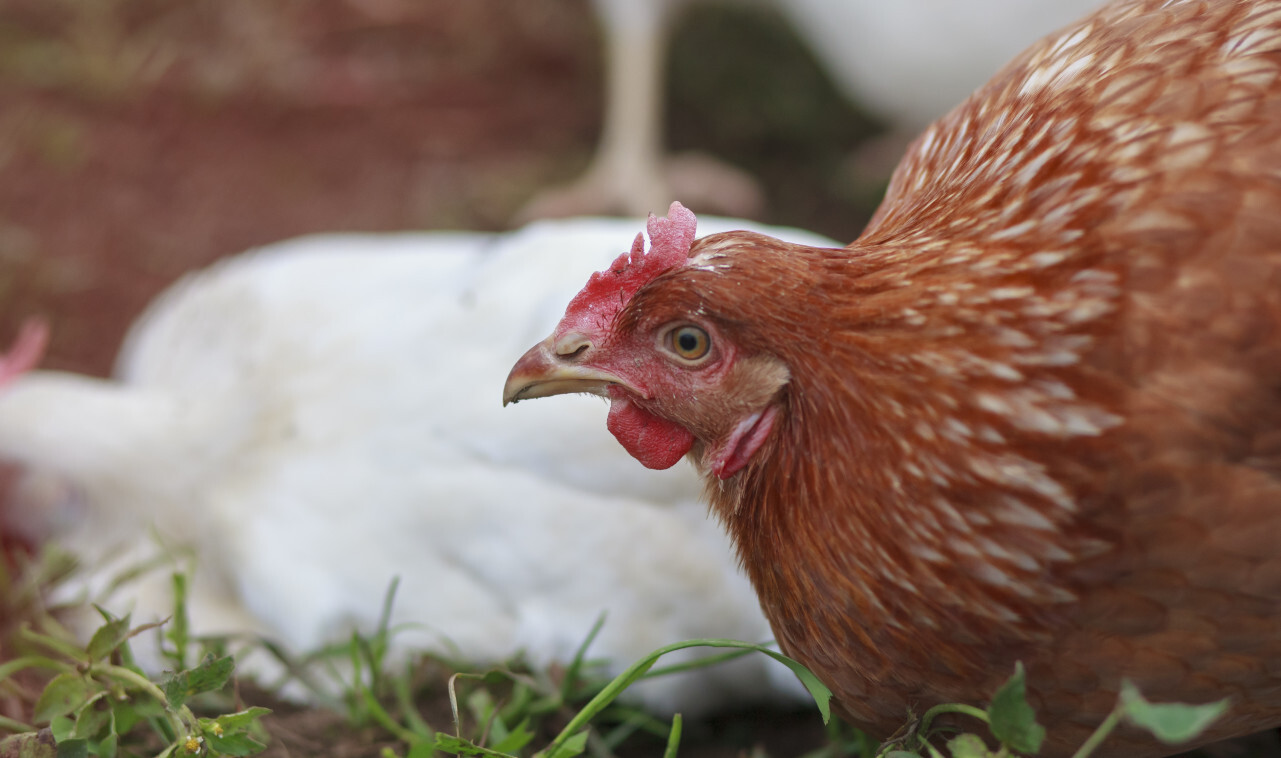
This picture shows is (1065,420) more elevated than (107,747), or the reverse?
(1065,420)

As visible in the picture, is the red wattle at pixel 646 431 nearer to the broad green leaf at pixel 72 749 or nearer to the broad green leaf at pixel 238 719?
the broad green leaf at pixel 238 719

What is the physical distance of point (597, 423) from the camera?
1769 millimetres

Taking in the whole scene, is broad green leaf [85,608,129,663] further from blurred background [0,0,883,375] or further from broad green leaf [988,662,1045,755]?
blurred background [0,0,883,375]

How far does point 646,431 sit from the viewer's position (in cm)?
127

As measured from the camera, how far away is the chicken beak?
123 cm

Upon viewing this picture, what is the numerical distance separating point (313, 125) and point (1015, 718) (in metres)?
3.35

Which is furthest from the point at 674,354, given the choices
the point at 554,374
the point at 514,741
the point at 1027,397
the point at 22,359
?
the point at 22,359

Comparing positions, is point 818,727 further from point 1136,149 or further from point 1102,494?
point 1136,149

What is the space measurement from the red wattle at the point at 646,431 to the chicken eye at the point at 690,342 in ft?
0.30

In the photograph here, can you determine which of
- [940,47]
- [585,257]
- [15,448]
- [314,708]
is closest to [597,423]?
[585,257]

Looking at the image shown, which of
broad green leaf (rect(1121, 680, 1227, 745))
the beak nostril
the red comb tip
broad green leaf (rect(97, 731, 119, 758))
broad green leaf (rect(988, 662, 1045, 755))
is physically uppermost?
the beak nostril

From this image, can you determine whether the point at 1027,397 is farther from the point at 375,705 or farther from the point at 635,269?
the point at 375,705

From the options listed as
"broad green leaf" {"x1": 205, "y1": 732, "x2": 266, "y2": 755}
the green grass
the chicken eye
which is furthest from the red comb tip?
the chicken eye

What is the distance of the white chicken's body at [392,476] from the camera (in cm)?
175
